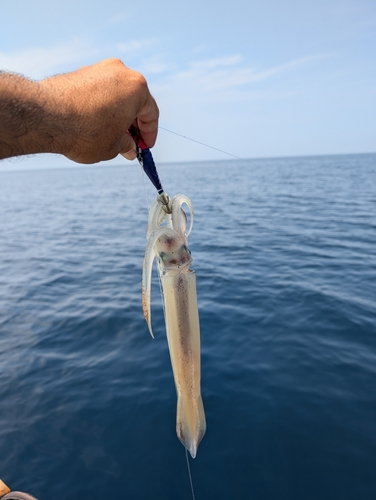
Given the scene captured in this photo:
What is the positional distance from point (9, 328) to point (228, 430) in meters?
5.83

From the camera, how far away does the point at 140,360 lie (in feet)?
22.4

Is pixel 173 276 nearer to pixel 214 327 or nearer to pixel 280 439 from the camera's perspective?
pixel 280 439

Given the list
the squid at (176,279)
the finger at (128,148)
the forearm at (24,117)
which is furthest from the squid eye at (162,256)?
the forearm at (24,117)

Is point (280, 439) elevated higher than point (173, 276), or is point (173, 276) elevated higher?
point (173, 276)

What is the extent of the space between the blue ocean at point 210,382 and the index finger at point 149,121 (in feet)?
2.14

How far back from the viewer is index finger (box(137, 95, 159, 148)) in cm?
216

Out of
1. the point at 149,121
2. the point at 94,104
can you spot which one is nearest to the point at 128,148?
the point at 149,121

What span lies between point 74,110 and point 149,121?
0.57 m

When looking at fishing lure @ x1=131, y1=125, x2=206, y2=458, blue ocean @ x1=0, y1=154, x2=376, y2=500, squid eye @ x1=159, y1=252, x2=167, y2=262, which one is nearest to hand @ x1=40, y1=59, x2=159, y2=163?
fishing lure @ x1=131, y1=125, x2=206, y2=458

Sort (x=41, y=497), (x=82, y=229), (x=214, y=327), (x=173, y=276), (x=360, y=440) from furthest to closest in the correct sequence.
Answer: (x=82, y=229) < (x=214, y=327) < (x=360, y=440) < (x=41, y=497) < (x=173, y=276)

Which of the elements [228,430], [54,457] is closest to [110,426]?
[54,457]

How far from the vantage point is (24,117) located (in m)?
1.64

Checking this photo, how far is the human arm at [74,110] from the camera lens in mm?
1628

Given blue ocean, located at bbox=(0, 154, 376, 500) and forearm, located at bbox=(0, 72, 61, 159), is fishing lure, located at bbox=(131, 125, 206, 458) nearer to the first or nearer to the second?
blue ocean, located at bbox=(0, 154, 376, 500)
